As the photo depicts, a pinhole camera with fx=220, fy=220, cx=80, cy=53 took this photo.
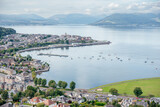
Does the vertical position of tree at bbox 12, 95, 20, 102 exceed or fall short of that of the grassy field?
it falls short

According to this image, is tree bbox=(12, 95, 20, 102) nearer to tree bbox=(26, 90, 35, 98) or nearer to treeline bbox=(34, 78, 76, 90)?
tree bbox=(26, 90, 35, 98)

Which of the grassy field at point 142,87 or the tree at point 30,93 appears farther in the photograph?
the grassy field at point 142,87

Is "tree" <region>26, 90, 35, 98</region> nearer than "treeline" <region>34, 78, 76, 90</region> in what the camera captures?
Yes

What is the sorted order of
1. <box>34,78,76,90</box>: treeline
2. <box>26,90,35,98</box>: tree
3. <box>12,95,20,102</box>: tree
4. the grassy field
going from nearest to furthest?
<box>12,95,20,102</box>: tree
<box>26,90,35,98</box>: tree
the grassy field
<box>34,78,76,90</box>: treeline

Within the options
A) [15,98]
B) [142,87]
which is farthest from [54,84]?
[142,87]

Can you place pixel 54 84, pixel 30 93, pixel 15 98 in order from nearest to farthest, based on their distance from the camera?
pixel 15 98 → pixel 30 93 → pixel 54 84

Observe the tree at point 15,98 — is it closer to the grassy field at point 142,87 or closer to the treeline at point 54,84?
the treeline at point 54,84

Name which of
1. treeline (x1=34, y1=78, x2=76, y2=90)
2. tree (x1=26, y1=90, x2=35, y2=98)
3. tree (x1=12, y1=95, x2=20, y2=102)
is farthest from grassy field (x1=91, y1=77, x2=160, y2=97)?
tree (x1=12, y1=95, x2=20, y2=102)

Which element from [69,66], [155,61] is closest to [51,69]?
[69,66]

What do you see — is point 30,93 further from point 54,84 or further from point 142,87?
point 142,87

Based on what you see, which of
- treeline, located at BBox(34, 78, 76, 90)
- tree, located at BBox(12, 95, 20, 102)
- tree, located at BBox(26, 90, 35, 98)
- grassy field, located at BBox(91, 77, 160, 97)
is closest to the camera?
tree, located at BBox(12, 95, 20, 102)

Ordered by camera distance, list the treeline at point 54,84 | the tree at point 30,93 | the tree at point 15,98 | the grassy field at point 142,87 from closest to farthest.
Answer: the tree at point 15,98, the tree at point 30,93, the grassy field at point 142,87, the treeline at point 54,84

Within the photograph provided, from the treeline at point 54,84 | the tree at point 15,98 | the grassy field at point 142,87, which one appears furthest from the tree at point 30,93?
the grassy field at point 142,87
